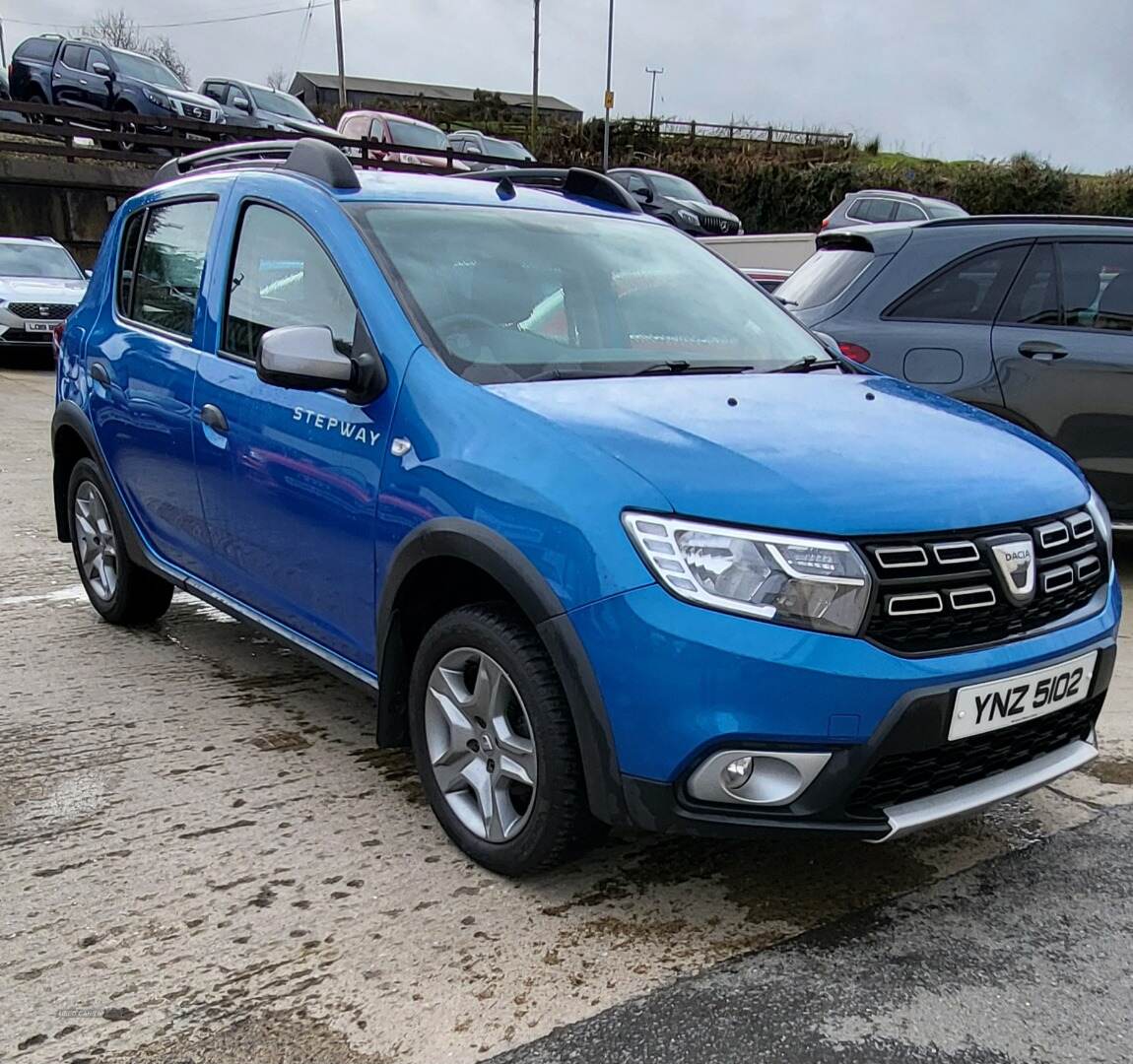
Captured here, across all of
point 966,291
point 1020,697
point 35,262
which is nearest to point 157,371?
point 1020,697

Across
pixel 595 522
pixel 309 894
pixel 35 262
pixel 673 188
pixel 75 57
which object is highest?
pixel 75 57

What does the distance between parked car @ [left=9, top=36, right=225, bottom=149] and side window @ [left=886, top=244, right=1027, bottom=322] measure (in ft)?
68.9

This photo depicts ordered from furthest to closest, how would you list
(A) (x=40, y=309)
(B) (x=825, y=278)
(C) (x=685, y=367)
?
1. (A) (x=40, y=309)
2. (B) (x=825, y=278)
3. (C) (x=685, y=367)

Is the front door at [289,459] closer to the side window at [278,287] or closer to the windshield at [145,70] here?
the side window at [278,287]

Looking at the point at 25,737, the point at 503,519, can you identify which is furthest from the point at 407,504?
the point at 25,737

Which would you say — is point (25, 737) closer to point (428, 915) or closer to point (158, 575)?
point (158, 575)

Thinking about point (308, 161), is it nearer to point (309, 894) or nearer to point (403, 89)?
point (309, 894)

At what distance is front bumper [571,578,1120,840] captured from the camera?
2225mm

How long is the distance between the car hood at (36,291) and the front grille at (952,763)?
43.8ft

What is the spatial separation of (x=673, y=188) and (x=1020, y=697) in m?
19.7

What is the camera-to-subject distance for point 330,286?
3.23 metres

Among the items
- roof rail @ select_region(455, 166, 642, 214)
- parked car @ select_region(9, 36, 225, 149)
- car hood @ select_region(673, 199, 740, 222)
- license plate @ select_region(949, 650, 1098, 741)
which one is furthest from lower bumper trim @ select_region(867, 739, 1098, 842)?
parked car @ select_region(9, 36, 225, 149)

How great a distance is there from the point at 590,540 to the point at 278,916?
1.15m

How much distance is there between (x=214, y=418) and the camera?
3549 mm
